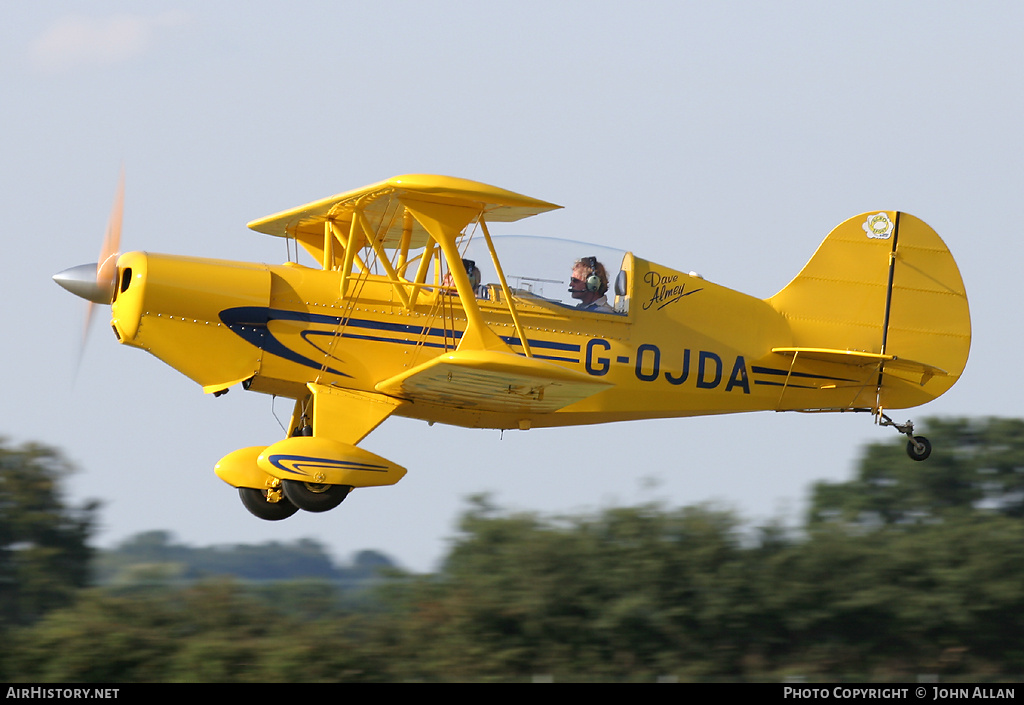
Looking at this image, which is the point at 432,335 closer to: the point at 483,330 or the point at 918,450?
the point at 483,330

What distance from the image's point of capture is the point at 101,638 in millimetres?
13523

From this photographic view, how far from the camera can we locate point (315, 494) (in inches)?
349

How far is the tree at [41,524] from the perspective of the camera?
19.3 metres

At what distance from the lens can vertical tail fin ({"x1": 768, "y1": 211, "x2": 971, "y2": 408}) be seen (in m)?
10.7

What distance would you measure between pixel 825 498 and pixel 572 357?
19.4 meters

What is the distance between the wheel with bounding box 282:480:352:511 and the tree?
11648 mm

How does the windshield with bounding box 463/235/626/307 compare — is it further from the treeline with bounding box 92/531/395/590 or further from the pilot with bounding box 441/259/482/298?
the treeline with bounding box 92/531/395/590

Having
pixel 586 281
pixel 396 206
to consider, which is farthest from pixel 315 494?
pixel 586 281

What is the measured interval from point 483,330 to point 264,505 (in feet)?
7.90

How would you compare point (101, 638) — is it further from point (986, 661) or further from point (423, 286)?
point (986, 661)

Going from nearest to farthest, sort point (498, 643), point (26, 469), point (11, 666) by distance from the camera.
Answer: point (11, 666) < point (498, 643) < point (26, 469)

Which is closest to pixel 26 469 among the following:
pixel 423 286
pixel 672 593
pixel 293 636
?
pixel 293 636

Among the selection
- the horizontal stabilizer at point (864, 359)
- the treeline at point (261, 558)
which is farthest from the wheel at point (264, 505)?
the treeline at point (261, 558)

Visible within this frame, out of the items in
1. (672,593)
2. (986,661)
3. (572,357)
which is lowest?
(986,661)
